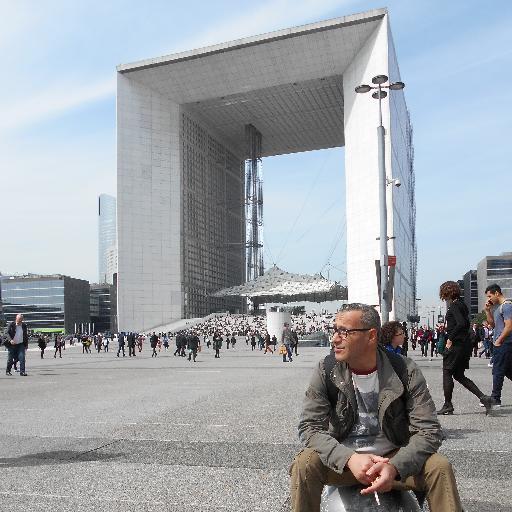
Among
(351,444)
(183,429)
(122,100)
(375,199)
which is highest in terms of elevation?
(122,100)

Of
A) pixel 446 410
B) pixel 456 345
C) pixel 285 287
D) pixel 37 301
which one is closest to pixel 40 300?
pixel 37 301

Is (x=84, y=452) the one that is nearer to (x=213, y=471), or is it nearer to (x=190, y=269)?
(x=213, y=471)

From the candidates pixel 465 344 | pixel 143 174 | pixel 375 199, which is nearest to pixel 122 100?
pixel 143 174

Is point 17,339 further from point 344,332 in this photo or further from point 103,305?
point 103,305

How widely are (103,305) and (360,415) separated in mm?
181902

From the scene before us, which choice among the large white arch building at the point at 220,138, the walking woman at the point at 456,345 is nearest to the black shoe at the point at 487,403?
the walking woman at the point at 456,345

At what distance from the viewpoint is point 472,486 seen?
4578mm

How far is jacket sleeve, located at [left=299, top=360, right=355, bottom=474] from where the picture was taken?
2.87 m

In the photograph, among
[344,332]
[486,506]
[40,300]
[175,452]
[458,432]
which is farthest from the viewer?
[40,300]

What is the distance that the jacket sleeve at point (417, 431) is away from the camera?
9.13 ft

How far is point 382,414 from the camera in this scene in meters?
2.94

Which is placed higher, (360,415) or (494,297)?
(494,297)

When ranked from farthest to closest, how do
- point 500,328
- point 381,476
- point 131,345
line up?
point 131,345 → point 500,328 → point 381,476

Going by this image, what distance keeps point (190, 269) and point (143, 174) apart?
15038mm
